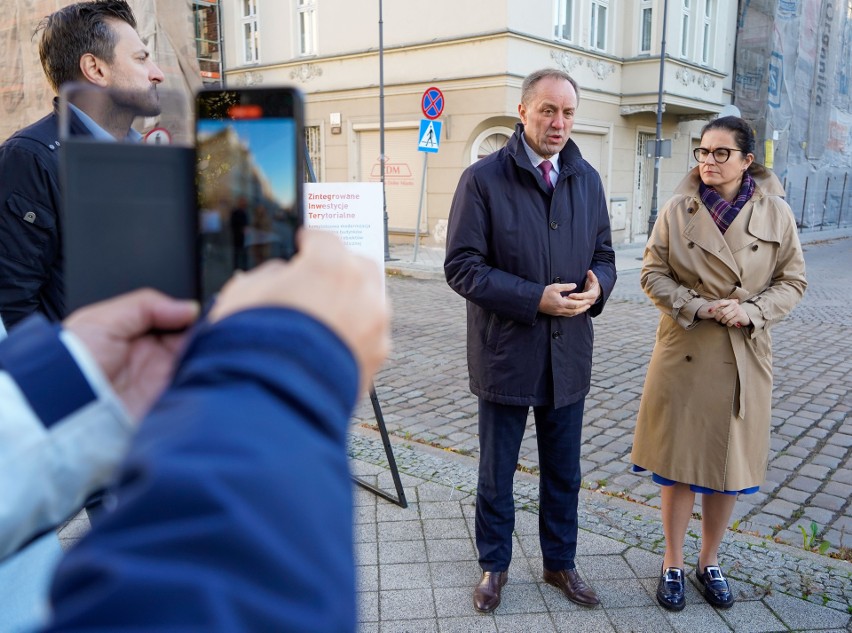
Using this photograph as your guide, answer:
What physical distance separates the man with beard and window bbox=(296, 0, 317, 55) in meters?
18.1

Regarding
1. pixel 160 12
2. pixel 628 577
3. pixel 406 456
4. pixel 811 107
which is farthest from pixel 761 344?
pixel 811 107

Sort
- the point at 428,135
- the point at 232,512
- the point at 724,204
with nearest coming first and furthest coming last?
the point at 232,512 < the point at 724,204 < the point at 428,135

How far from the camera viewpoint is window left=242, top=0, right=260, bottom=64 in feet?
66.1

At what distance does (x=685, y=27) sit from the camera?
2061 centimetres

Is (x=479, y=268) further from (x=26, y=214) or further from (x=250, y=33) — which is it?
(x=250, y=33)

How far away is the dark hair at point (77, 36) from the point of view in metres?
2.33

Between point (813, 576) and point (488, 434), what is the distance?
1.52 metres

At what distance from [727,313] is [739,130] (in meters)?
0.81

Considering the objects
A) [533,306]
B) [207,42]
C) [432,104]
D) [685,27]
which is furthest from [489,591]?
[685,27]

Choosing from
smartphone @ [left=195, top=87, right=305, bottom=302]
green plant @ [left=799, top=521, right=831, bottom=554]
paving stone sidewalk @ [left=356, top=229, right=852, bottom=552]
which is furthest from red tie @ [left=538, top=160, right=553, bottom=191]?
smartphone @ [left=195, top=87, right=305, bottom=302]

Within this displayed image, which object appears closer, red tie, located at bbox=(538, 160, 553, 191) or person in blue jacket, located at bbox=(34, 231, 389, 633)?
person in blue jacket, located at bbox=(34, 231, 389, 633)

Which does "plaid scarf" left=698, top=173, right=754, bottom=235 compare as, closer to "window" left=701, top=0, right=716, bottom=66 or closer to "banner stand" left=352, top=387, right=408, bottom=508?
"banner stand" left=352, top=387, right=408, bottom=508

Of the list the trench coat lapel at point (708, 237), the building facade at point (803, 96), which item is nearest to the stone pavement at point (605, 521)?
the trench coat lapel at point (708, 237)

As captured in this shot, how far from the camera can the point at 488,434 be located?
122 inches
